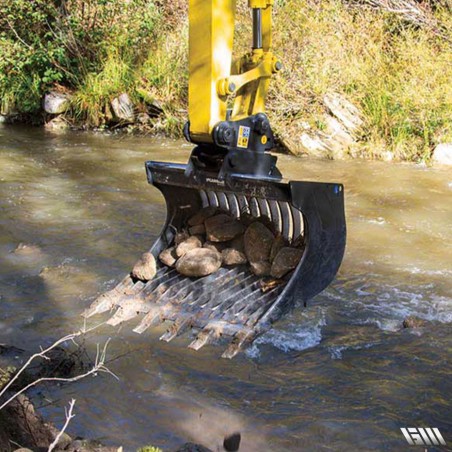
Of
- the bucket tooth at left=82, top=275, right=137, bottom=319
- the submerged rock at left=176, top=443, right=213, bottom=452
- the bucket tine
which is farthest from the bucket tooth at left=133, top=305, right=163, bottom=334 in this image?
the submerged rock at left=176, top=443, right=213, bottom=452

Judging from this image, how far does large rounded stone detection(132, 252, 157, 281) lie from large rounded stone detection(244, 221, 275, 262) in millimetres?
555

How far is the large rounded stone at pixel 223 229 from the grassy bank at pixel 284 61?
4.75 metres

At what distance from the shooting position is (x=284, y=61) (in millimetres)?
9781

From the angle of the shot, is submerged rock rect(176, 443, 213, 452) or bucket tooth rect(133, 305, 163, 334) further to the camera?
bucket tooth rect(133, 305, 163, 334)

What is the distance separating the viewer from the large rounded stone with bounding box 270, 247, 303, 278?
3.93 m

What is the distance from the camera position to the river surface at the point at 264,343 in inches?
118

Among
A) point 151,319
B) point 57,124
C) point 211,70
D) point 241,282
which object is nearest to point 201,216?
point 241,282

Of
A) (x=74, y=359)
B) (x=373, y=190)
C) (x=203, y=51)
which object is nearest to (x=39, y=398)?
(x=74, y=359)

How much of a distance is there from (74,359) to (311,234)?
1.35m

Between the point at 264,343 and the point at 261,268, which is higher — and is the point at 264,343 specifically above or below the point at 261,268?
below

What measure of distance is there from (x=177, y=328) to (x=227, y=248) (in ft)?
2.35
